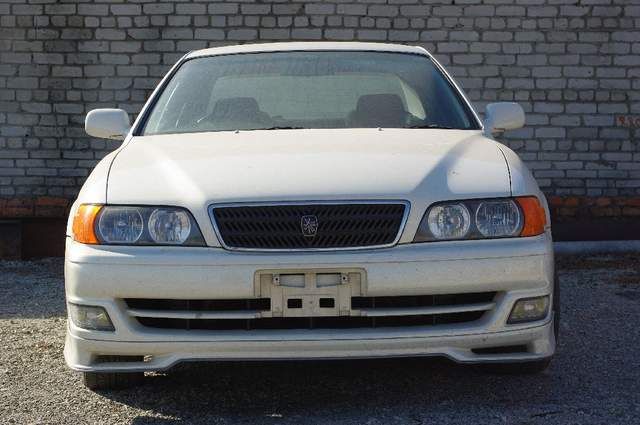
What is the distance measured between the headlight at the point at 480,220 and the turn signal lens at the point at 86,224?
1.09 metres

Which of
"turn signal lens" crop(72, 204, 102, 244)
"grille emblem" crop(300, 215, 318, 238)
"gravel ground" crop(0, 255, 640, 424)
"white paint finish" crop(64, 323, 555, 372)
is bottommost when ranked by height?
"gravel ground" crop(0, 255, 640, 424)

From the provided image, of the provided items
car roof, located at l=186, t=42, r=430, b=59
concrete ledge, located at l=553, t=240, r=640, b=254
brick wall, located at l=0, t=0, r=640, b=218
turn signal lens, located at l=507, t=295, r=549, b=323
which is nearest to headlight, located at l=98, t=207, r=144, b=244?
turn signal lens, located at l=507, t=295, r=549, b=323

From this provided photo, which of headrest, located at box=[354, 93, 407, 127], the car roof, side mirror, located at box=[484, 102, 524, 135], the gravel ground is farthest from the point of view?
the car roof

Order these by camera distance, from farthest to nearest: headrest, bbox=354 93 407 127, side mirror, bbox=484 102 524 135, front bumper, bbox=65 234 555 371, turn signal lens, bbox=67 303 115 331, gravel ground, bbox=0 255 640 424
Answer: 1. side mirror, bbox=484 102 524 135
2. headrest, bbox=354 93 407 127
3. gravel ground, bbox=0 255 640 424
4. turn signal lens, bbox=67 303 115 331
5. front bumper, bbox=65 234 555 371

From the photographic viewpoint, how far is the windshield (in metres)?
4.98

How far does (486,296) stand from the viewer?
13.0 feet

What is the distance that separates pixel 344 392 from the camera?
14.5 ft

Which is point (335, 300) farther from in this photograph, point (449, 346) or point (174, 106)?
point (174, 106)

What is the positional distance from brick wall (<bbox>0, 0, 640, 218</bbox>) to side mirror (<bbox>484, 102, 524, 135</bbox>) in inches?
150

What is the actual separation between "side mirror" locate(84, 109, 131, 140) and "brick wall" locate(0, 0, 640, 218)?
151 inches

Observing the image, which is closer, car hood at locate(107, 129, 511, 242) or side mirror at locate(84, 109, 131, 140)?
car hood at locate(107, 129, 511, 242)

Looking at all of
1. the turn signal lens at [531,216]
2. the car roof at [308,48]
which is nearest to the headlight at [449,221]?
the turn signal lens at [531,216]

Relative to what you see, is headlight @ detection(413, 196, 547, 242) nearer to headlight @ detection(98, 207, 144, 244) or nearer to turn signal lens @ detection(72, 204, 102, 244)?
headlight @ detection(98, 207, 144, 244)

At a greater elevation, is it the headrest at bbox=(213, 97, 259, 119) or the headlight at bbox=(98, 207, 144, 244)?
the headrest at bbox=(213, 97, 259, 119)
